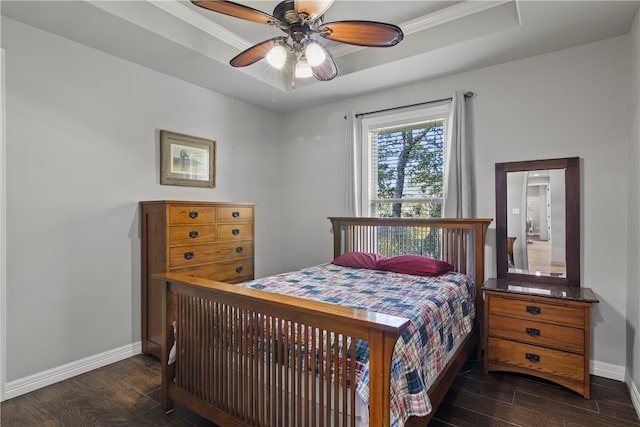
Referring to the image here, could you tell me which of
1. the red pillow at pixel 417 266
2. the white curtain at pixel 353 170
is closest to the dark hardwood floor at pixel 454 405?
the red pillow at pixel 417 266

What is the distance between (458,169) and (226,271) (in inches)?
99.1

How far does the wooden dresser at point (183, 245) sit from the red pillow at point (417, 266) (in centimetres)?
157

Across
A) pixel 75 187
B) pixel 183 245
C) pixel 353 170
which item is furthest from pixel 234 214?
pixel 353 170

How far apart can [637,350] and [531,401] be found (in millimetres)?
790

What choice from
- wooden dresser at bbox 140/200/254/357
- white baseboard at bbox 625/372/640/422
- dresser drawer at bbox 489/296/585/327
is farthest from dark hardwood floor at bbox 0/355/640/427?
wooden dresser at bbox 140/200/254/357

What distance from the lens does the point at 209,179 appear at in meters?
3.78

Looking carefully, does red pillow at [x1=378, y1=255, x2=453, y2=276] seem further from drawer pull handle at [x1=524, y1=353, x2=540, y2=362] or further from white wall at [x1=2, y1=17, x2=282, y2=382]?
white wall at [x1=2, y1=17, x2=282, y2=382]

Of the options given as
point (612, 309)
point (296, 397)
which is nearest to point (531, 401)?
point (612, 309)

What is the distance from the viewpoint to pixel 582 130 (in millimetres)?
2766

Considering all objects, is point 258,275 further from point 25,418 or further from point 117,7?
point 117,7

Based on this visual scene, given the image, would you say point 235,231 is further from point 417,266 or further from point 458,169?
point 458,169

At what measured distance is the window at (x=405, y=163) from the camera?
3568 millimetres

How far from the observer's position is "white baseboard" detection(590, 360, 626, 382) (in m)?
2.57

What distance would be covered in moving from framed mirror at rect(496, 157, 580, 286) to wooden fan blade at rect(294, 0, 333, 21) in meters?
2.21
